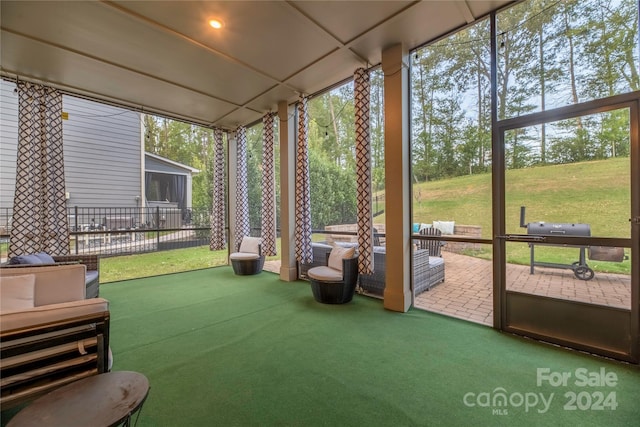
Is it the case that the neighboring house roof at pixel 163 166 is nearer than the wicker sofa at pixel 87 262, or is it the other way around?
the wicker sofa at pixel 87 262

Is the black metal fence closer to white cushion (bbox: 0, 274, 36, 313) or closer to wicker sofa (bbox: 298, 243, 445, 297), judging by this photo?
white cushion (bbox: 0, 274, 36, 313)

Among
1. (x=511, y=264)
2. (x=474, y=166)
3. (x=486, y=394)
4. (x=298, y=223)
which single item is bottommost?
(x=486, y=394)

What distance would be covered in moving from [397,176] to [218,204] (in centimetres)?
423

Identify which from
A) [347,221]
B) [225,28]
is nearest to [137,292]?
[347,221]

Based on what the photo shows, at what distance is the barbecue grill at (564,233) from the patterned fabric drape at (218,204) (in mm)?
5473

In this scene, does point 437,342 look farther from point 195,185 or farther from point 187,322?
point 195,185

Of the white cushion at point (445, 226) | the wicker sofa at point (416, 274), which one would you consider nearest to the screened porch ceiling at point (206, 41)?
the white cushion at point (445, 226)

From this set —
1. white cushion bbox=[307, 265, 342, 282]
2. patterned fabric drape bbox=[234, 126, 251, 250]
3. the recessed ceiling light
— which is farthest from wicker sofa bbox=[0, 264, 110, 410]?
patterned fabric drape bbox=[234, 126, 251, 250]

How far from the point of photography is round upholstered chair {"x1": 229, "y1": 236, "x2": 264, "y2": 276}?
527 centimetres

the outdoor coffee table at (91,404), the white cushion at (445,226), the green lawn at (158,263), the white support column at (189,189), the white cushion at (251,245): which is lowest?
Answer: the green lawn at (158,263)

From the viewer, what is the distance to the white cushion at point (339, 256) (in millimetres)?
3738

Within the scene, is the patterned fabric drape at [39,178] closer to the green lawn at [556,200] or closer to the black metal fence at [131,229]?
the black metal fence at [131,229]

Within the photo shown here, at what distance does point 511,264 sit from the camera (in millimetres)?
2803

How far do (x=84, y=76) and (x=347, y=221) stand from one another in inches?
178
